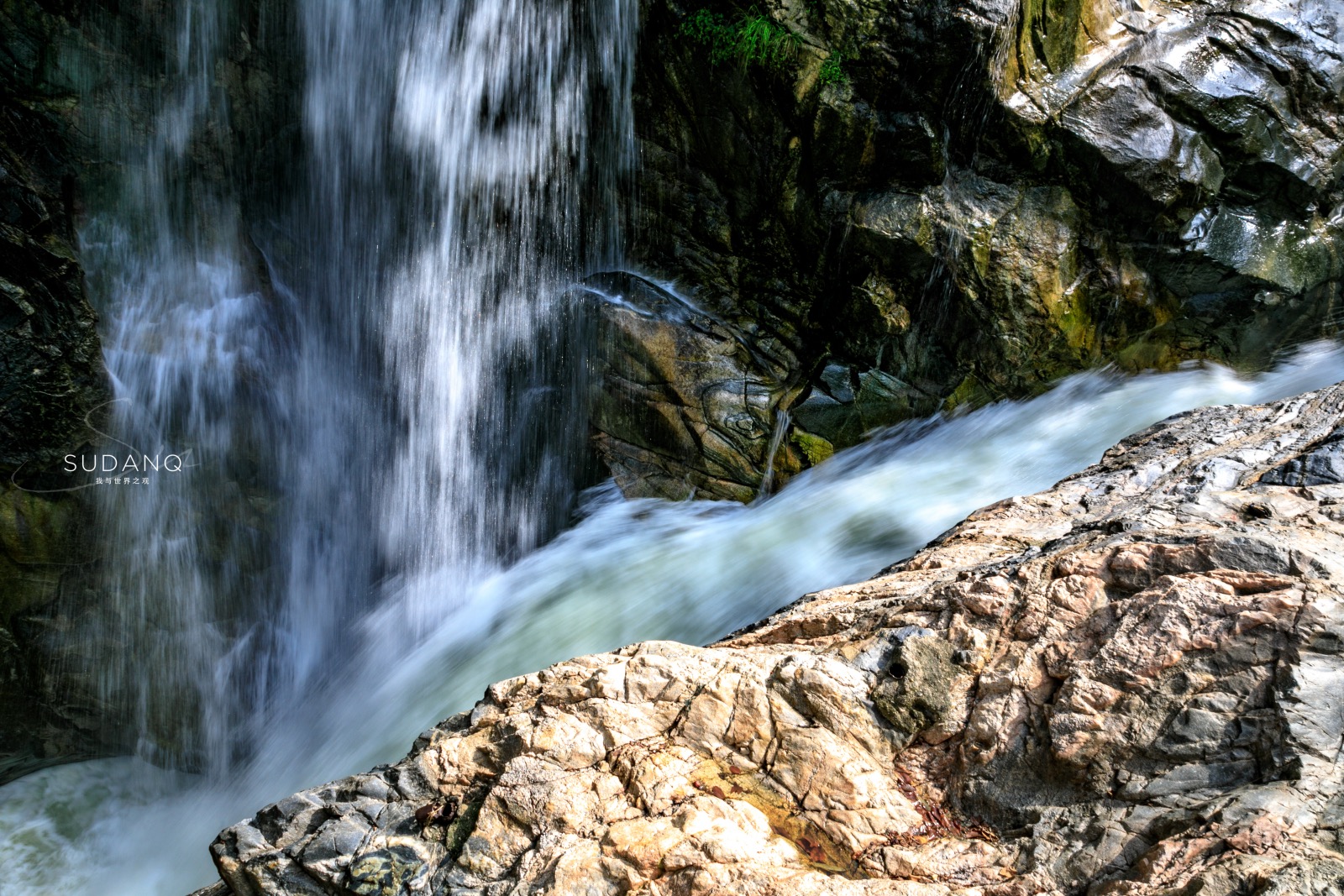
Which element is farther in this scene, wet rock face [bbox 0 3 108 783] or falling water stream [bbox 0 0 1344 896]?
falling water stream [bbox 0 0 1344 896]

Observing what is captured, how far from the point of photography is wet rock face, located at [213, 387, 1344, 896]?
2008 millimetres

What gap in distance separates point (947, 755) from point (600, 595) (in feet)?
14.5

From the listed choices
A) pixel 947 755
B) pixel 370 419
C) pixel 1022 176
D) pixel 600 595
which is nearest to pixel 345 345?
pixel 370 419

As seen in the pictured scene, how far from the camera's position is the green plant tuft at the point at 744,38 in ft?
23.3

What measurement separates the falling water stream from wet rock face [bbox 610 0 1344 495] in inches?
16.9

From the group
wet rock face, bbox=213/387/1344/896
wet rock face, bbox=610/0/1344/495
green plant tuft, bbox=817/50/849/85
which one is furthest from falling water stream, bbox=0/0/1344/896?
wet rock face, bbox=213/387/1344/896

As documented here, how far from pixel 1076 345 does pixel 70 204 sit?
884cm

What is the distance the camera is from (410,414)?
8352 millimetres

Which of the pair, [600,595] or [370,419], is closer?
[600,595]

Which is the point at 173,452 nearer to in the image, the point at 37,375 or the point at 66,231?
the point at 37,375

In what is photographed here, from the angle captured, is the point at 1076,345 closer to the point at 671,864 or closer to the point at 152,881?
the point at 671,864

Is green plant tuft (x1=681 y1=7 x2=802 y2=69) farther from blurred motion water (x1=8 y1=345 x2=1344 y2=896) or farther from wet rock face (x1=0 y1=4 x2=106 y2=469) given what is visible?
wet rock face (x1=0 y1=4 x2=106 y2=469)

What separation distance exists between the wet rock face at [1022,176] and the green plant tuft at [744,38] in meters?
0.07

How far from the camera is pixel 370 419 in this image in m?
8.48
